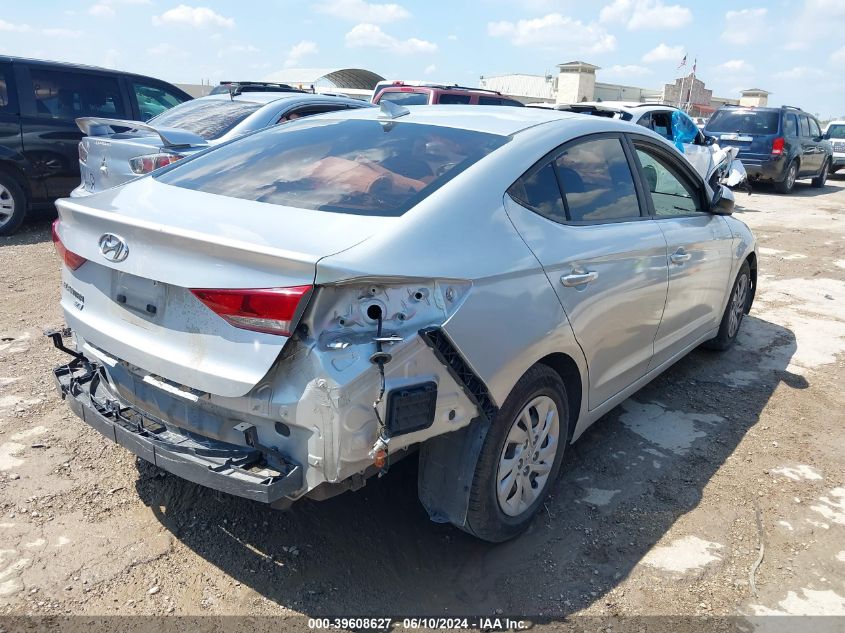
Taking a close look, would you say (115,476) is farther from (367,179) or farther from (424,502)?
(367,179)

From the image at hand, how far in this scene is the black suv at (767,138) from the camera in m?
14.8

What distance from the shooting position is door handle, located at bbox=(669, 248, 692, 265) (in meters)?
3.85

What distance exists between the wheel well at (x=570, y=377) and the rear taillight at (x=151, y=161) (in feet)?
15.0

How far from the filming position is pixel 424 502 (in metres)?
2.72

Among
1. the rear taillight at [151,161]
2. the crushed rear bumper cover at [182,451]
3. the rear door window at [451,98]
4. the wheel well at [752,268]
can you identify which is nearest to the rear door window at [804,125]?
the rear door window at [451,98]

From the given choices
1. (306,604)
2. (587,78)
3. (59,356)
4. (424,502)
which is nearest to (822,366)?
(424,502)

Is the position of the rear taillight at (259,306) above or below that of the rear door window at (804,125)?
below

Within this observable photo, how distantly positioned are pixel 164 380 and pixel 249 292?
59cm

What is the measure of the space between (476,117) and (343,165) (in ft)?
2.59

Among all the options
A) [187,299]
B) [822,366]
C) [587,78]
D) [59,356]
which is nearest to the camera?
[187,299]

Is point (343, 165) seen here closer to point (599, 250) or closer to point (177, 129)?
point (599, 250)

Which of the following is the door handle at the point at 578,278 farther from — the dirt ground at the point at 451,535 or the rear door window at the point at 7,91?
the rear door window at the point at 7,91

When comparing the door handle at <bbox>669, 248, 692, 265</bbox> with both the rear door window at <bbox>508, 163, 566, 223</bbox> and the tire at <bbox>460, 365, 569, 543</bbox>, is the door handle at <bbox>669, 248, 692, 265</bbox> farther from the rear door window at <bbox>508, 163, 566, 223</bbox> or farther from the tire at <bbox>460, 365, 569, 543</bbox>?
the tire at <bbox>460, 365, 569, 543</bbox>

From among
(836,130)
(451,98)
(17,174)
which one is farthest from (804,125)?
(17,174)
